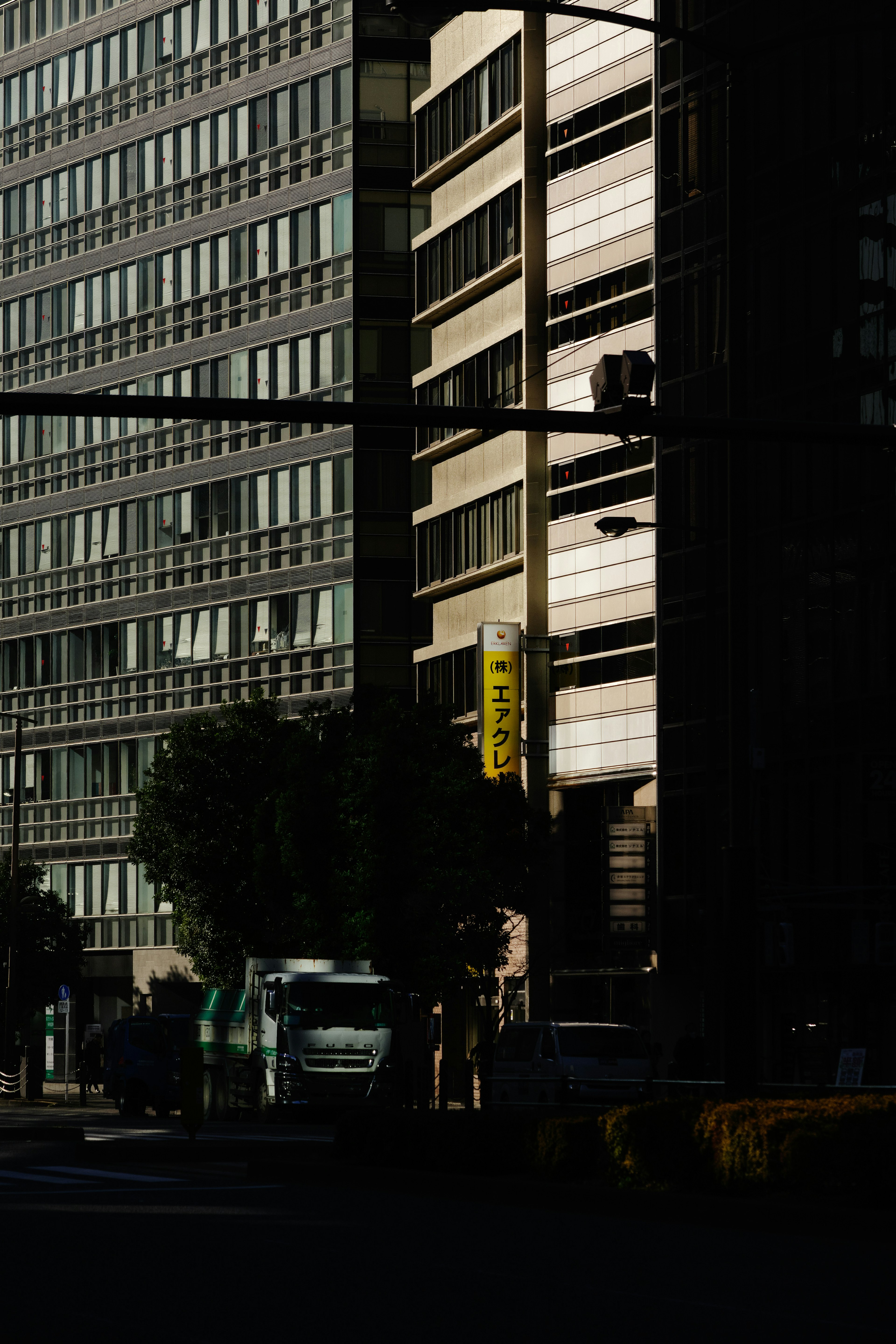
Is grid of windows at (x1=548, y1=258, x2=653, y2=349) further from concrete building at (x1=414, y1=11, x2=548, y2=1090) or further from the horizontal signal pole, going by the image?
the horizontal signal pole

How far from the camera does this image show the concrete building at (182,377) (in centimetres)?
7088

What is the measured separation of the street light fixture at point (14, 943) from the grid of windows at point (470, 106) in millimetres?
19141

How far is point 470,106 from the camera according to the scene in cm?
6719

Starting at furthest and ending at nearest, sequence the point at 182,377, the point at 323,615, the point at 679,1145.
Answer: the point at 182,377 < the point at 323,615 < the point at 679,1145

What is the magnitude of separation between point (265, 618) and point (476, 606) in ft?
29.6

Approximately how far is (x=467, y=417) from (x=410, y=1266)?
5.13 m

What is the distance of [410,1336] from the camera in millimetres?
12086

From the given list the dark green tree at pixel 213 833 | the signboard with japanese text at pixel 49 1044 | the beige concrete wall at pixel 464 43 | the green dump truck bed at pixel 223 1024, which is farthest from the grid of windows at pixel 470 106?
the green dump truck bed at pixel 223 1024

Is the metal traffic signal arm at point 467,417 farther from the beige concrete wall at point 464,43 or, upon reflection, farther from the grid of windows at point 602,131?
the beige concrete wall at point 464,43

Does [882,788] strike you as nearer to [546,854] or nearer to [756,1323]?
[546,854]

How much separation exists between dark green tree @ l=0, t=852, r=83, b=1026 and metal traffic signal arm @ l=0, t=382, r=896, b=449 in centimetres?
5897

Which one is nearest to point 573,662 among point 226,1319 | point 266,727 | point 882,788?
point 266,727

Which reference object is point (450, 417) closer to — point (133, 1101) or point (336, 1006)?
point (336, 1006)

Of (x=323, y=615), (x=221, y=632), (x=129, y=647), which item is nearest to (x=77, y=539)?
(x=129, y=647)
